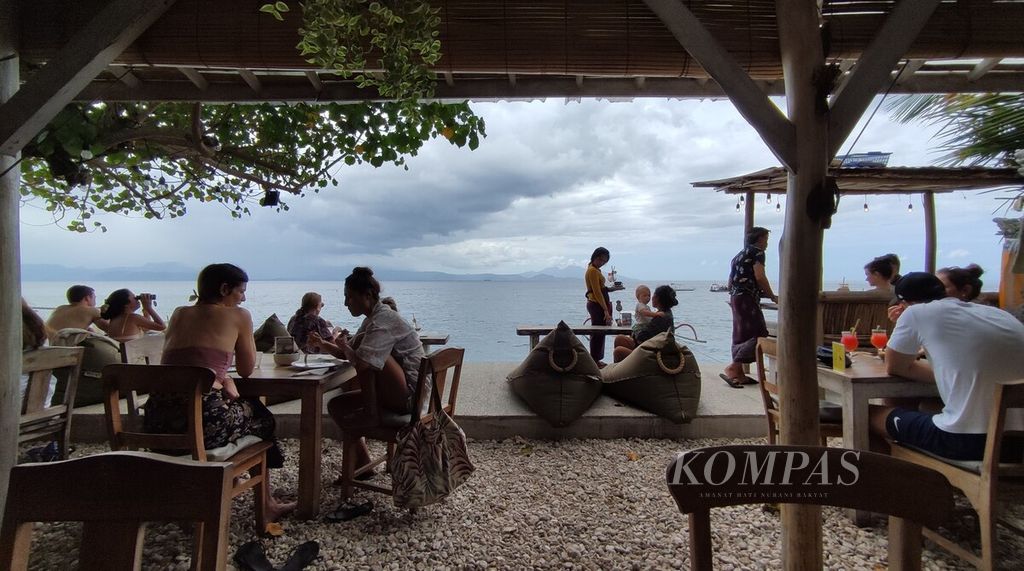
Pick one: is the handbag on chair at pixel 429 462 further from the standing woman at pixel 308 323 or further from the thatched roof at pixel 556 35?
the standing woman at pixel 308 323

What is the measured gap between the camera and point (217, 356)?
7.80ft

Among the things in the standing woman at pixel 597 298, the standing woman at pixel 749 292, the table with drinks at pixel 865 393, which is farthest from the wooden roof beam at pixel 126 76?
the standing woman at pixel 749 292

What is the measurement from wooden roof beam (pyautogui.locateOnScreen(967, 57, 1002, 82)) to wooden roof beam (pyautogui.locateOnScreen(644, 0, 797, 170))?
1.59 meters

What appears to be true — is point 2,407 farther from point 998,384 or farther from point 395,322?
point 998,384

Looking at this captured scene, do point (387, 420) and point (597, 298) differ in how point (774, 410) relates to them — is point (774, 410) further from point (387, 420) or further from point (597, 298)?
point (597, 298)

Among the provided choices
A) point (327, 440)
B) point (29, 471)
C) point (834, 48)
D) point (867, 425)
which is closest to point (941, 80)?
point (834, 48)

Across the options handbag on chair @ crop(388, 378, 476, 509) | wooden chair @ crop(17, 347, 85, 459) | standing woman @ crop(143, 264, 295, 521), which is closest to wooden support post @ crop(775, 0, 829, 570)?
handbag on chair @ crop(388, 378, 476, 509)

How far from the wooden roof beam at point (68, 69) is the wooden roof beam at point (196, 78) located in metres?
0.51

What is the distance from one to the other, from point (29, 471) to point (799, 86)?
253 cm

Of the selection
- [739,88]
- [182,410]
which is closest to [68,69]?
[182,410]

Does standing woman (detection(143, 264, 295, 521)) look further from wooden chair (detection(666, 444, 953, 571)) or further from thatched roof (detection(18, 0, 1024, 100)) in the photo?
wooden chair (detection(666, 444, 953, 571))

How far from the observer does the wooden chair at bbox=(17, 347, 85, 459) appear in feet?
8.38

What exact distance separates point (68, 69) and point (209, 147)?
5.22 feet

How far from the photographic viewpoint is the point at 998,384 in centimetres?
189
